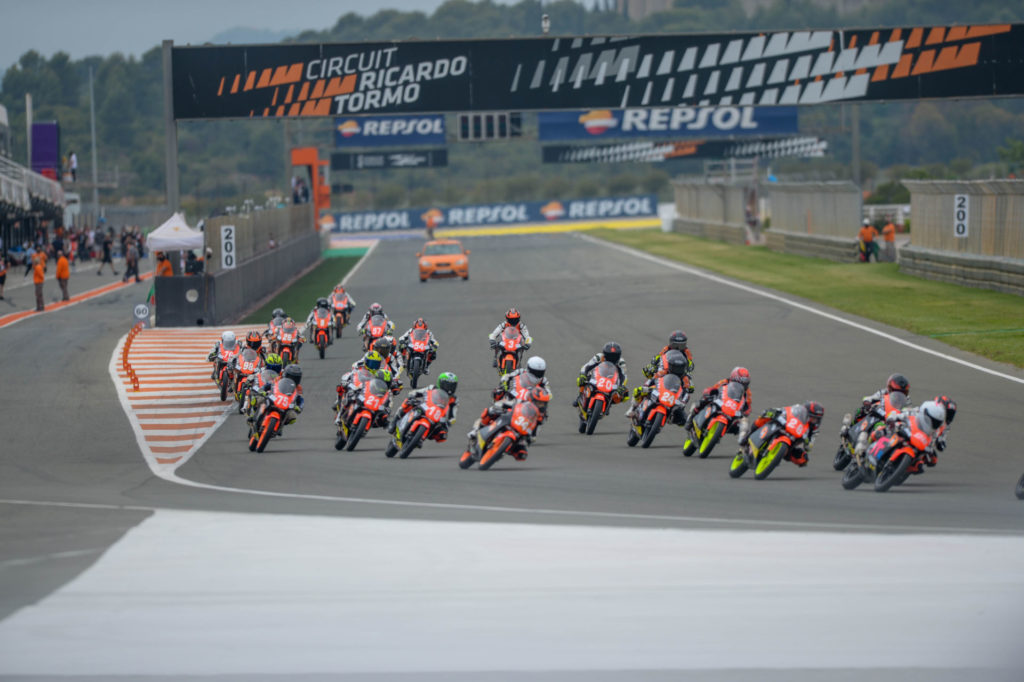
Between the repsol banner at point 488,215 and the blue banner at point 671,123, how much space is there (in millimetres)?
26032

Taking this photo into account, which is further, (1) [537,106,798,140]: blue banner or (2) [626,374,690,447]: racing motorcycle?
(1) [537,106,798,140]: blue banner

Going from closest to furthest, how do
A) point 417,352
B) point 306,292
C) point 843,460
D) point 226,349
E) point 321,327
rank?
point 843,460 → point 226,349 → point 417,352 → point 321,327 → point 306,292

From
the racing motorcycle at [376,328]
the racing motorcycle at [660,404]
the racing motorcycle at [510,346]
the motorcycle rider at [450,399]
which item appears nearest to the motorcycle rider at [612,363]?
the racing motorcycle at [660,404]

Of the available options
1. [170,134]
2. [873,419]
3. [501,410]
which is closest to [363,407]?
[501,410]

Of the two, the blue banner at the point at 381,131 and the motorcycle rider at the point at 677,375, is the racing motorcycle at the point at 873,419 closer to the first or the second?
the motorcycle rider at the point at 677,375

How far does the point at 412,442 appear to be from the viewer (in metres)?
16.6

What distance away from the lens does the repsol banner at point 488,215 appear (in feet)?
347

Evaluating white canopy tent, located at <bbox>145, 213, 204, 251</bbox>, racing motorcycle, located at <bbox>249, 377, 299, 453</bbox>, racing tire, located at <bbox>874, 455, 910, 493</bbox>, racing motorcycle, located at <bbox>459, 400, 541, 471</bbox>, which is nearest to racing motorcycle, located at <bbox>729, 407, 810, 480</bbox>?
racing tire, located at <bbox>874, 455, 910, 493</bbox>

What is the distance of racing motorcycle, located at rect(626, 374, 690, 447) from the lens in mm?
16953

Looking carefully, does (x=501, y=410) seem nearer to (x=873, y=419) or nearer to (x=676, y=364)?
(x=676, y=364)

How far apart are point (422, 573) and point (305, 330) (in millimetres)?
21695

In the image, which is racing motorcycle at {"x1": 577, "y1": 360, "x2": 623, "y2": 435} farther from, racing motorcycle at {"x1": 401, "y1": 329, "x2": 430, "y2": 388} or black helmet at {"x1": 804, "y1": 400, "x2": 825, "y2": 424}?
racing motorcycle at {"x1": 401, "y1": 329, "x2": 430, "y2": 388}

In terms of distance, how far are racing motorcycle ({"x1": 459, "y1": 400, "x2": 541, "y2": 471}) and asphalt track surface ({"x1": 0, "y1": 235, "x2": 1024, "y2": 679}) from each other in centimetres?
23

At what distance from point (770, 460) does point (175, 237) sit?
25784 mm
